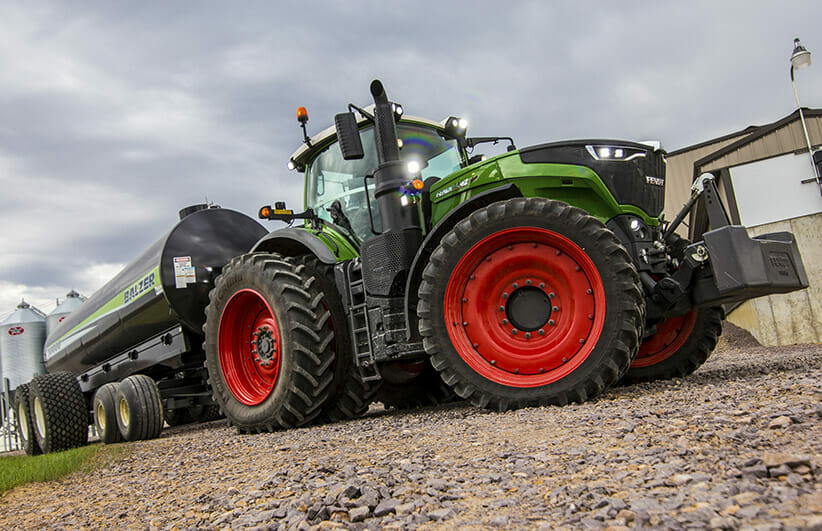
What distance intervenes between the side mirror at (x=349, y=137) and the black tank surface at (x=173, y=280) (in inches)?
132

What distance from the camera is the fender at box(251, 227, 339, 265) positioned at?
5.14 metres

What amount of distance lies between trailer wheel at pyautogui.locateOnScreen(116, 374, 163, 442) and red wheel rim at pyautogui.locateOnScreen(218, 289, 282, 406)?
1808mm

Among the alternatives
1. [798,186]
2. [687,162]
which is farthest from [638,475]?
[687,162]

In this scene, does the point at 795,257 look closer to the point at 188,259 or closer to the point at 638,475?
the point at 638,475

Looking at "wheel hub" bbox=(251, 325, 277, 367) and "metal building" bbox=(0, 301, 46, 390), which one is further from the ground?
"metal building" bbox=(0, 301, 46, 390)

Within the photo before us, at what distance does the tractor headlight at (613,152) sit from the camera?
13.3ft

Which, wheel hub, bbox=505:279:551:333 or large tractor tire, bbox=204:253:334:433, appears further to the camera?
large tractor tire, bbox=204:253:334:433

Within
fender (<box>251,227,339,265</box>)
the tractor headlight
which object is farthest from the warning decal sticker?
the tractor headlight

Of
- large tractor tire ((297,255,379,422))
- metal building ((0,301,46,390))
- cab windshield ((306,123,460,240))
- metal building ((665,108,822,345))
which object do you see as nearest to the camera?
large tractor tire ((297,255,379,422))

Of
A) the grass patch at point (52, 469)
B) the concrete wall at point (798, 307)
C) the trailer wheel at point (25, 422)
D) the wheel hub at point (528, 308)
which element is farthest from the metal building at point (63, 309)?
the concrete wall at point (798, 307)

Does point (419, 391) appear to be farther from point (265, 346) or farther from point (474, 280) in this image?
point (474, 280)

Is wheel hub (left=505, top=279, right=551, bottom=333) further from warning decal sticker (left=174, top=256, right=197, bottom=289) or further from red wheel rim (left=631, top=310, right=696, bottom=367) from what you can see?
warning decal sticker (left=174, top=256, right=197, bottom=289)

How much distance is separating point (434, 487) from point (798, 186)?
12.4m

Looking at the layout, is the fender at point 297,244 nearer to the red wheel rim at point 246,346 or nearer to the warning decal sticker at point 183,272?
the red wheel rim at point 246,346
